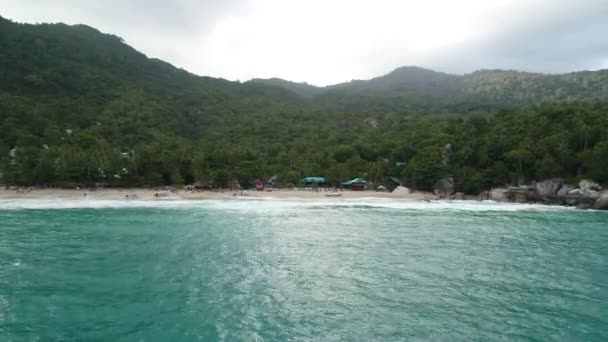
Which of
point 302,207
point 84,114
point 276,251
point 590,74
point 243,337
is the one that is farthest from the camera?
point 590,74

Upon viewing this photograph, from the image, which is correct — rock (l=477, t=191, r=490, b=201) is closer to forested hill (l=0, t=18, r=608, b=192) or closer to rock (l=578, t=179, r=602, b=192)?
forested hill (l=0, t=18, r=608, b=192)

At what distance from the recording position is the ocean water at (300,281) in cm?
1067

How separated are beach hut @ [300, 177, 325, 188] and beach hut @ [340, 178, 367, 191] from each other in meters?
3.48

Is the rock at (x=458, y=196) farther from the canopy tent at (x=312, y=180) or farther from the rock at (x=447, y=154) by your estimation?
the canopy tent at (x=312, y=180)

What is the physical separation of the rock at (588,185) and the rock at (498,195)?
26.6 feet

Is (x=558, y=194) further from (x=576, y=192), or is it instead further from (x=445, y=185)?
(x=445, y=185)

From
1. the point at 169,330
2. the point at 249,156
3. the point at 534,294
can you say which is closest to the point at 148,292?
the point at 169,330

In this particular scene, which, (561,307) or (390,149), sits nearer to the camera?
(561,307)

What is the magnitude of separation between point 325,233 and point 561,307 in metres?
15.3

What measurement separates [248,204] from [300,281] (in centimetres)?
3042

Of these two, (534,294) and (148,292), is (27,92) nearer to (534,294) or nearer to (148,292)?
(148,292)

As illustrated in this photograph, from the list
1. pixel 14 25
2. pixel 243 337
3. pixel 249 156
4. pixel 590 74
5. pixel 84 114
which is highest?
pixel 14 25

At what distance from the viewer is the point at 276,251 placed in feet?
67.6

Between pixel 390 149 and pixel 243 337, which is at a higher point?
pixel 390 149
